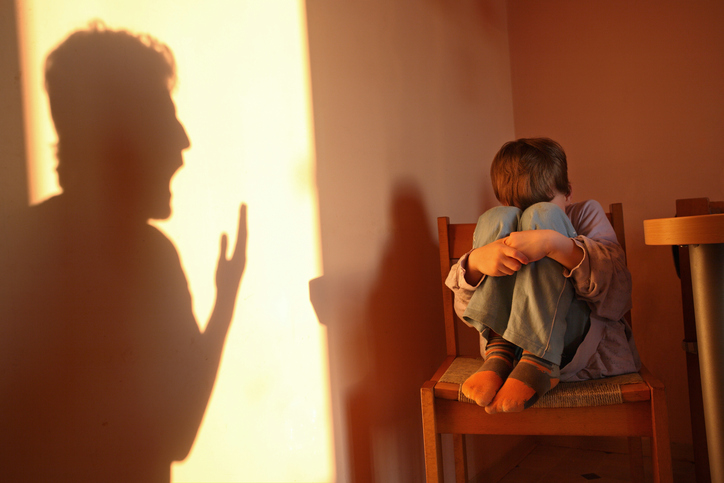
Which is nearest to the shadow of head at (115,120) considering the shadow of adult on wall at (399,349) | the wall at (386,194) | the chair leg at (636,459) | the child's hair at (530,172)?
the wall at (386,194)

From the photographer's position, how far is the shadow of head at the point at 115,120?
2.22 ft

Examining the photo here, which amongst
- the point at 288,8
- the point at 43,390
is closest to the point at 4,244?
the point at 43,390

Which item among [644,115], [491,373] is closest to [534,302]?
[491,373]

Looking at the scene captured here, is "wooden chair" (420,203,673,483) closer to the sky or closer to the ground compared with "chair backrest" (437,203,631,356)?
closer to the ground

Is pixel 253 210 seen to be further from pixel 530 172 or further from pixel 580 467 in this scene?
pixel 580 467

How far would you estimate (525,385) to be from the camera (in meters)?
0.84

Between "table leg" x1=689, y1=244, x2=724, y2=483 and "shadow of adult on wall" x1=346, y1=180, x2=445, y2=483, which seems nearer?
"table leg" x1=689, y1=244, x2=724, y2=483

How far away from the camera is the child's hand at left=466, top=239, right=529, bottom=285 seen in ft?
2.94

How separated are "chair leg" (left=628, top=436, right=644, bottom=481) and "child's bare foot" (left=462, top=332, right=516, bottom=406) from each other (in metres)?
0.56

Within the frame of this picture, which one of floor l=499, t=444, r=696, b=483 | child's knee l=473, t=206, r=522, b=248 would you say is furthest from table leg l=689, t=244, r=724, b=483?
floor l=499, t=444, r=696, b=483

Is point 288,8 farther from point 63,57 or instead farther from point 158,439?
point 158,439

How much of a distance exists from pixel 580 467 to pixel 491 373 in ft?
2.75

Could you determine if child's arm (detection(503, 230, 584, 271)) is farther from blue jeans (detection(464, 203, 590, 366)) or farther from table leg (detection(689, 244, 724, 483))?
table leg (detection(689, 244, 724, 483))

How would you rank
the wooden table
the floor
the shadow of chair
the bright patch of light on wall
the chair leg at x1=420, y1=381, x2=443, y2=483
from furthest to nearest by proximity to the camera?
the floor < the shadow of chair < the chair leg at x1=420, y1=381, x2=443, y2=483 < the bright patch of light on wall < the wooden table
